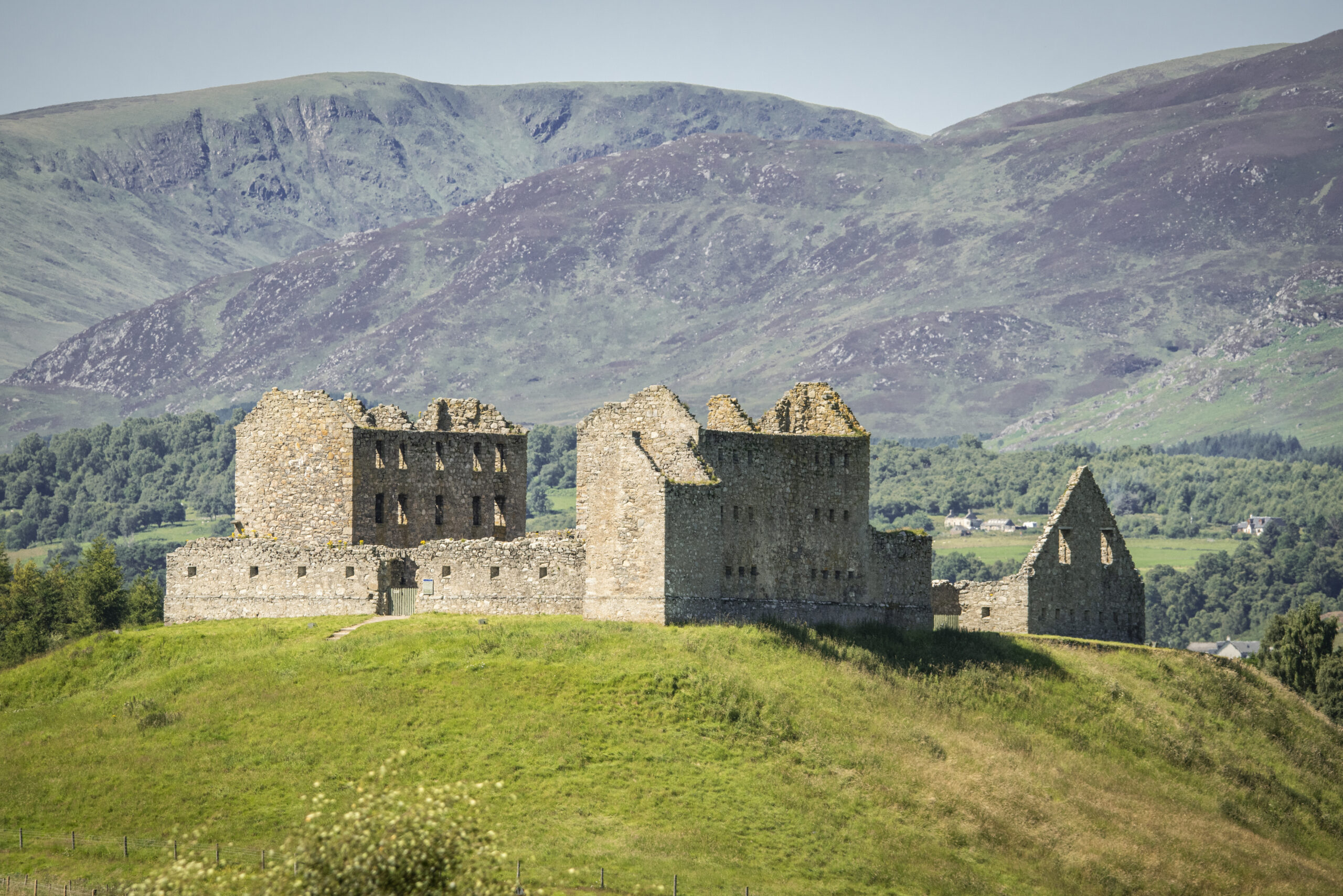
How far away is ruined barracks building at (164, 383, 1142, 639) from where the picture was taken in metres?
58.4

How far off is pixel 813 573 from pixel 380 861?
1422 inches

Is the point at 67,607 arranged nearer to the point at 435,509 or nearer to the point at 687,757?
the point at 435,509

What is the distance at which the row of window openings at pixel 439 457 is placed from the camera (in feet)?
224

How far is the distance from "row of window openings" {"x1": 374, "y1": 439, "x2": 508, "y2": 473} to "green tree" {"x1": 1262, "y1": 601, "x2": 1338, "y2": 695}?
45.5 metres

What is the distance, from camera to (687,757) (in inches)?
1864

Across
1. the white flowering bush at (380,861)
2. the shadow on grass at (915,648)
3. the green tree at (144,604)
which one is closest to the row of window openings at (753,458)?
the shadow on grass at (915,648)

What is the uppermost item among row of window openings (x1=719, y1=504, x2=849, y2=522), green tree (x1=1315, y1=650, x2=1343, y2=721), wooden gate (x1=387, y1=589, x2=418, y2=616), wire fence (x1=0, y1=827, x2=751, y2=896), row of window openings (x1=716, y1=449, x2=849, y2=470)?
row of window openings (x1=716, y1=449, x2=849, y2=470)

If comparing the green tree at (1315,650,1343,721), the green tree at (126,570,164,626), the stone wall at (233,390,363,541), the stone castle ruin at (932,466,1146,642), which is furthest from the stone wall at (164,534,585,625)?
the green tree at (1315,650,1343,721)

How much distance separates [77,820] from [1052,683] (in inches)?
1409

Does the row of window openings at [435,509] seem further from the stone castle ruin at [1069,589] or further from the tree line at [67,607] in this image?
the tree line at [67,607]

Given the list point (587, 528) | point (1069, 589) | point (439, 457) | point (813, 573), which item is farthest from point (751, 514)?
point (1069, 589)

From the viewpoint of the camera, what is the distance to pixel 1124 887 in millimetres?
48094

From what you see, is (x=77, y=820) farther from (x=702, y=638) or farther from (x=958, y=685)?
(x=958, y=685)

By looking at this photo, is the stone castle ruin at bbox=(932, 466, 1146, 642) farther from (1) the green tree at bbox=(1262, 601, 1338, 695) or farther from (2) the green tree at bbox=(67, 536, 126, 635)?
(2) the green tree at bbox=(67, 536, 126, 635)
